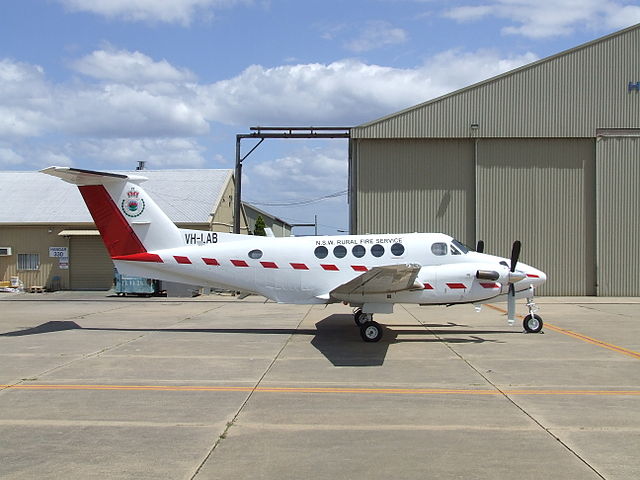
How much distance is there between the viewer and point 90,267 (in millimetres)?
33906

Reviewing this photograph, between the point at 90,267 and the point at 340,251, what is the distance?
76.2 feet

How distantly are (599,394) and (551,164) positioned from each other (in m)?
22.8

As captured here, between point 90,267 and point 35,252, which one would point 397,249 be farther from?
point 35,252

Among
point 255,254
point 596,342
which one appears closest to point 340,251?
point 255,254

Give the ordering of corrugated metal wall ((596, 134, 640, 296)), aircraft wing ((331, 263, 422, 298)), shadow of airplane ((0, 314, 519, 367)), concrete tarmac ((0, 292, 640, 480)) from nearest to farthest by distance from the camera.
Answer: concrete tarmac ((0, 292, 640, 480)) < shadow of airplane ((0, 314, 519, 367)) < aircraft wing ((331, 263, 422, 298)) < corrugated metal wall ((596, 134, 640, 296))

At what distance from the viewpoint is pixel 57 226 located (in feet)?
112

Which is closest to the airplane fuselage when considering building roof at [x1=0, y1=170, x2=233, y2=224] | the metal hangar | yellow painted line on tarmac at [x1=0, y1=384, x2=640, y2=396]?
yellow painted line on tarmac at [x1=0, y1=384, x2=640, y2=396]

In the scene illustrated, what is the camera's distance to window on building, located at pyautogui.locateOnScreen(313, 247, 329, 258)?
1512 cm

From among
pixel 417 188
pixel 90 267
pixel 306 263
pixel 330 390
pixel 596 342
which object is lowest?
pixel 596 342

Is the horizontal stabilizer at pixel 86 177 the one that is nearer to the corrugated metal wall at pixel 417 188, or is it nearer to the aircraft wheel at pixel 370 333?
the aircraft wheel at pixel 370 333

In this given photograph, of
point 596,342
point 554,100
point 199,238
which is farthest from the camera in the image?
point 554,100

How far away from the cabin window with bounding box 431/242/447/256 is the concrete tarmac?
2119 millimetres

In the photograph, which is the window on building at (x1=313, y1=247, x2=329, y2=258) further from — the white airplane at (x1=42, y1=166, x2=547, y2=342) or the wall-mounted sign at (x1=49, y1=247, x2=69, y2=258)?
the wall-mounted sign at (x1=49, y1=247, x2=69, y2=258)

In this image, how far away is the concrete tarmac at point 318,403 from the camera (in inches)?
230
